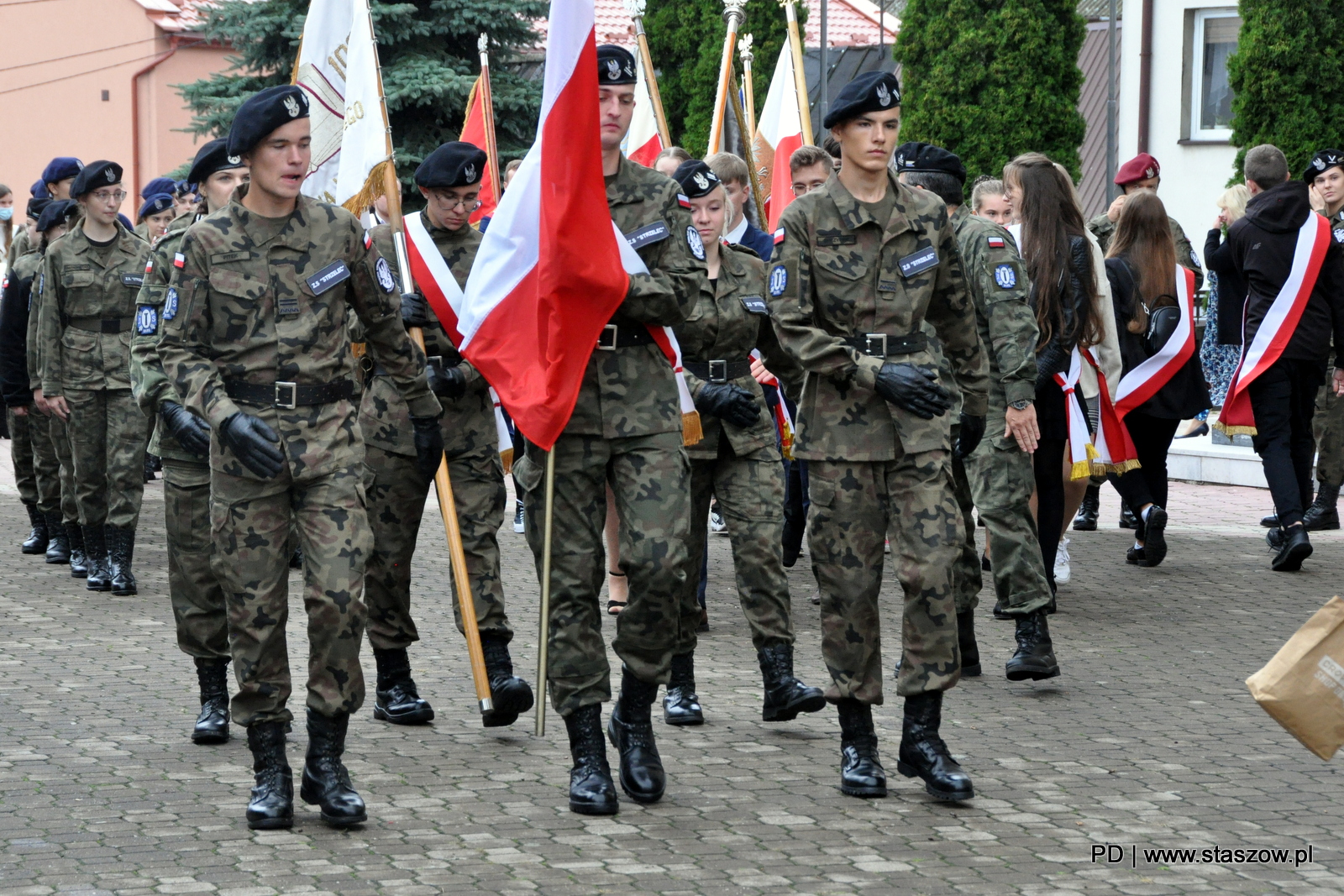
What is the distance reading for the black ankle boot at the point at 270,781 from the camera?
17.1 feet

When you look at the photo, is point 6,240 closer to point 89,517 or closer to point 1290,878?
point 89,517

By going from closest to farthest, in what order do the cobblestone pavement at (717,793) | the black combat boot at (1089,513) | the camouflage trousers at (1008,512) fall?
1. the cobblestone pavement at (717,793)
2. the camouflage trousers at (1008,512)
3. the black combat boot at (1089,513)

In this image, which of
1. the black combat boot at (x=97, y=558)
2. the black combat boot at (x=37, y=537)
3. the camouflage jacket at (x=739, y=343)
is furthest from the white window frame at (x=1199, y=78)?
the camouflage jacket at (x=739, y=343)

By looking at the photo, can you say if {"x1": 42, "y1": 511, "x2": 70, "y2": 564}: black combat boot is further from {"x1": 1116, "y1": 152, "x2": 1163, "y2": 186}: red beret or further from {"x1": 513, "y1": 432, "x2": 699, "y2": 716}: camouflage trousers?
{"x1": 1116, "y1": 152, "x2": 1163, "y2": 186}: red beret

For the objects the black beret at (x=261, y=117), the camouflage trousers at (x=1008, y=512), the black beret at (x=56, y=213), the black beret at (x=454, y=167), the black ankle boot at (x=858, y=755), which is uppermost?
the black beret at (x=261, y=117)

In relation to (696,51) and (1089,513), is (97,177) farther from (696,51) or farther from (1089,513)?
(696,51)

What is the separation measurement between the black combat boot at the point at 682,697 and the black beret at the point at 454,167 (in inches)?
76.8

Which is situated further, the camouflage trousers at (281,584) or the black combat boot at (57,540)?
the black combat boot at (57,540)

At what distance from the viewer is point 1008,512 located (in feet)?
24.1

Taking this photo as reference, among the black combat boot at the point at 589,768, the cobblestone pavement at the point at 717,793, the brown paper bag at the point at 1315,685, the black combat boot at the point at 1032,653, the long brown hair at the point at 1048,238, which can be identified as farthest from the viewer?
the long brown hair at the point at 1048,238

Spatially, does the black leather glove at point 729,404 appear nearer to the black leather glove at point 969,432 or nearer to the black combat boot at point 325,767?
the black leather glove at point 969,432

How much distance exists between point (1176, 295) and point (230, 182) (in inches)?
215

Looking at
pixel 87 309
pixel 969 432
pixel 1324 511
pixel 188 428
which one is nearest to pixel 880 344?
pixel 969 432

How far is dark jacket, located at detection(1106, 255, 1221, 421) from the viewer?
975 centimetres
